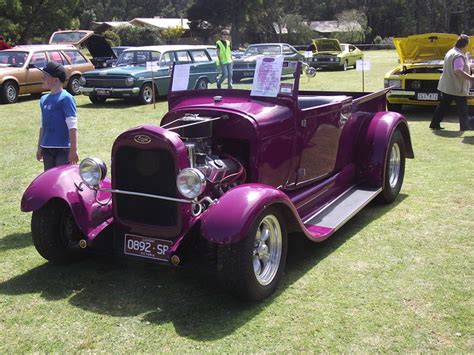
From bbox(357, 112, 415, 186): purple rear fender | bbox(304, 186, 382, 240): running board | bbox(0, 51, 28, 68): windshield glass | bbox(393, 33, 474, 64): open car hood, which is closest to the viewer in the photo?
bbox(304, 186, 382, 240): running board

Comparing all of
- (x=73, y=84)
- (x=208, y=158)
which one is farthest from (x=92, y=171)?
(x=73, y=84)

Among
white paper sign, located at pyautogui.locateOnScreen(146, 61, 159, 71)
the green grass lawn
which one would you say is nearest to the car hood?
white paper sign, located at pyautogui.locateOnScreen(146, 61, 159, 71)

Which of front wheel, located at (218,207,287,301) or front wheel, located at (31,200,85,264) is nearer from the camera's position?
front wheel, located at (218,207,287,301)

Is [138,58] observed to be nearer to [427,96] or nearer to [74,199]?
[427,96]

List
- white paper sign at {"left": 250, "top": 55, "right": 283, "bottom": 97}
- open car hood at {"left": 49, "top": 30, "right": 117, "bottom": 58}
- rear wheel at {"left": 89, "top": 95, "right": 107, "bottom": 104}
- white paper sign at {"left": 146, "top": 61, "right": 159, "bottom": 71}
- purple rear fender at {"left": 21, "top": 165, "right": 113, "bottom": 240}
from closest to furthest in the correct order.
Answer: purple rear fender at {"left": 21, "top": 165, "right": 113, "bottom": 240} < white paper sign at {"left": 250, "top": 55, "right": 283, "bottom": 97} < white paper sign at {"left": 146, "top": 61, "right": 159, "bottom": 71} < rear wheel at {"left": 89, "top": 95, "right": 107, "bottom": 104} < open car hood at {"left": 49, "top": 30, "right": 117, "bottom": 58}

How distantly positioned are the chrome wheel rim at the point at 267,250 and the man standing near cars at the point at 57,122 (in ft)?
6.65

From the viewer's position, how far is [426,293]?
3.81m

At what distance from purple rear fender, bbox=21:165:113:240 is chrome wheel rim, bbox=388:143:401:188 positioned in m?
3.35

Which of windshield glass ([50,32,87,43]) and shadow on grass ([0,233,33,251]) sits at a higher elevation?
windshield glass ([50,32,87,43])

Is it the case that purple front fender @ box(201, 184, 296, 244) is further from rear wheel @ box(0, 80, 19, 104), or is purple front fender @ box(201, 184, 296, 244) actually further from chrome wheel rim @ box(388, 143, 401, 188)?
rear wheel @ box(0, 80, 19, 104)

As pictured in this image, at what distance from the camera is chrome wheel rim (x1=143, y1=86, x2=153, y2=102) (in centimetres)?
1484

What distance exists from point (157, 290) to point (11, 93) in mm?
13308

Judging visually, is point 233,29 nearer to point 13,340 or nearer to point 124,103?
point 124,103

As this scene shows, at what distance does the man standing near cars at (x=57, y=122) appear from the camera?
4.77 metres
